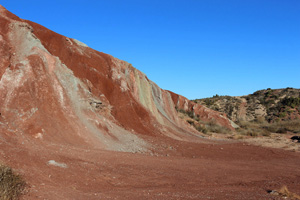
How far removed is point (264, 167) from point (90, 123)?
10356mm

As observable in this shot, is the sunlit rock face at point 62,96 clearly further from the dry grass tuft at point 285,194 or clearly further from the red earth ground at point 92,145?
the dry grass tuft at point 285,194

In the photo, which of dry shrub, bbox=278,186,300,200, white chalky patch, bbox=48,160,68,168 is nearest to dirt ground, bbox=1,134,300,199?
white chalky patch, bbox=48,160,68,168

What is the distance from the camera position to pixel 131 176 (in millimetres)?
10359

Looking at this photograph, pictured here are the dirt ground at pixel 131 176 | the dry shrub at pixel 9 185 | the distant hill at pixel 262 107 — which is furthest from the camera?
the distant hill at pixel 262 107

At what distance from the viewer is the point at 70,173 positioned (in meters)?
9.33

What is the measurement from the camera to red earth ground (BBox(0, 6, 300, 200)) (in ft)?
→ 28.2

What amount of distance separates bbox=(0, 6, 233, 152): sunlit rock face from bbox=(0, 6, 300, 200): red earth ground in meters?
0.06

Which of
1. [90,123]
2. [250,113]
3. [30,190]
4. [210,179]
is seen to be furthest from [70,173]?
[250,113]

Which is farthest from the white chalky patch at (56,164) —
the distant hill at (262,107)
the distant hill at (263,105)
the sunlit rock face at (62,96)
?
the distant hill at (263,105)

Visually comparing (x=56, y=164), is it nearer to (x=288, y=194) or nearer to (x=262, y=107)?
(x=288, y=194)

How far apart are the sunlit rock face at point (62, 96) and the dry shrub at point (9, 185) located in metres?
4.39

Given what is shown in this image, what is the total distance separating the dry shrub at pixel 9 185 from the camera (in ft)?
19.4

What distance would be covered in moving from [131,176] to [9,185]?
4.83 m

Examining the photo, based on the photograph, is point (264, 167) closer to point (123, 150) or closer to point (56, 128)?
point (123, 150)
